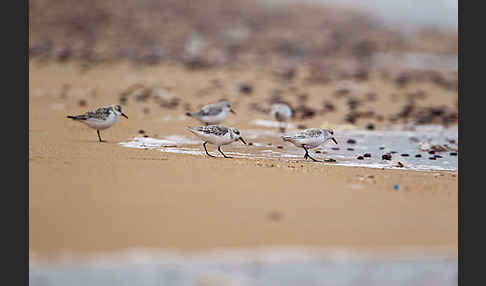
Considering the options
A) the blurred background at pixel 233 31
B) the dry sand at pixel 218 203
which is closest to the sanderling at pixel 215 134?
the dry sand at pixel 218 203

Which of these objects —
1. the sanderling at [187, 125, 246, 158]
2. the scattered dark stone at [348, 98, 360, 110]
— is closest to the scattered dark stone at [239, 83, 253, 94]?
the scattered dark stone at [348, 98, 360, 110]

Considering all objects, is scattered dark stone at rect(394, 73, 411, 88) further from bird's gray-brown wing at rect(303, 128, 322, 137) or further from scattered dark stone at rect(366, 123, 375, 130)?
bird's gray-brown wing at rect(303, 128, 322, 137)

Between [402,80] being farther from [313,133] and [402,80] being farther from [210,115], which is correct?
[313,133]

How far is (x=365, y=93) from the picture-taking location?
51.6 feet

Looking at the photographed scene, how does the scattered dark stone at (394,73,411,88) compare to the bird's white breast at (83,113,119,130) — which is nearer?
the bird's white breast at (83,113,119,130)

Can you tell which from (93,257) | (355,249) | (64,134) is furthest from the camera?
(64,134)

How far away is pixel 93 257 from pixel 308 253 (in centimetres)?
159

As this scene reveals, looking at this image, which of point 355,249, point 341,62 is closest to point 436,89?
point 341,62

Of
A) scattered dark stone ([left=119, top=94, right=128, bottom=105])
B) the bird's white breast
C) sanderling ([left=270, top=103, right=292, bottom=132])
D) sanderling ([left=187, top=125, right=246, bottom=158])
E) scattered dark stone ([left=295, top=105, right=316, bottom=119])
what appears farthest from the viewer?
scattered dark stone ([left=119, top=94, right=128, bottom=105])

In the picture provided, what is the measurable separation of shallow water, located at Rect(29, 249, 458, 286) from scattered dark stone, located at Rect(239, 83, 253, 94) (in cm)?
1071

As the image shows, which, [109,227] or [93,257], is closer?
[93,257]

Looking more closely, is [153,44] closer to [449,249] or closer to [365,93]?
[365,93]

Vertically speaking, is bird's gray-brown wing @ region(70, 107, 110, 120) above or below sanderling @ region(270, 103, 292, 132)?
below

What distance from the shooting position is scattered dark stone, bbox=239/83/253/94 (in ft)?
48.2
